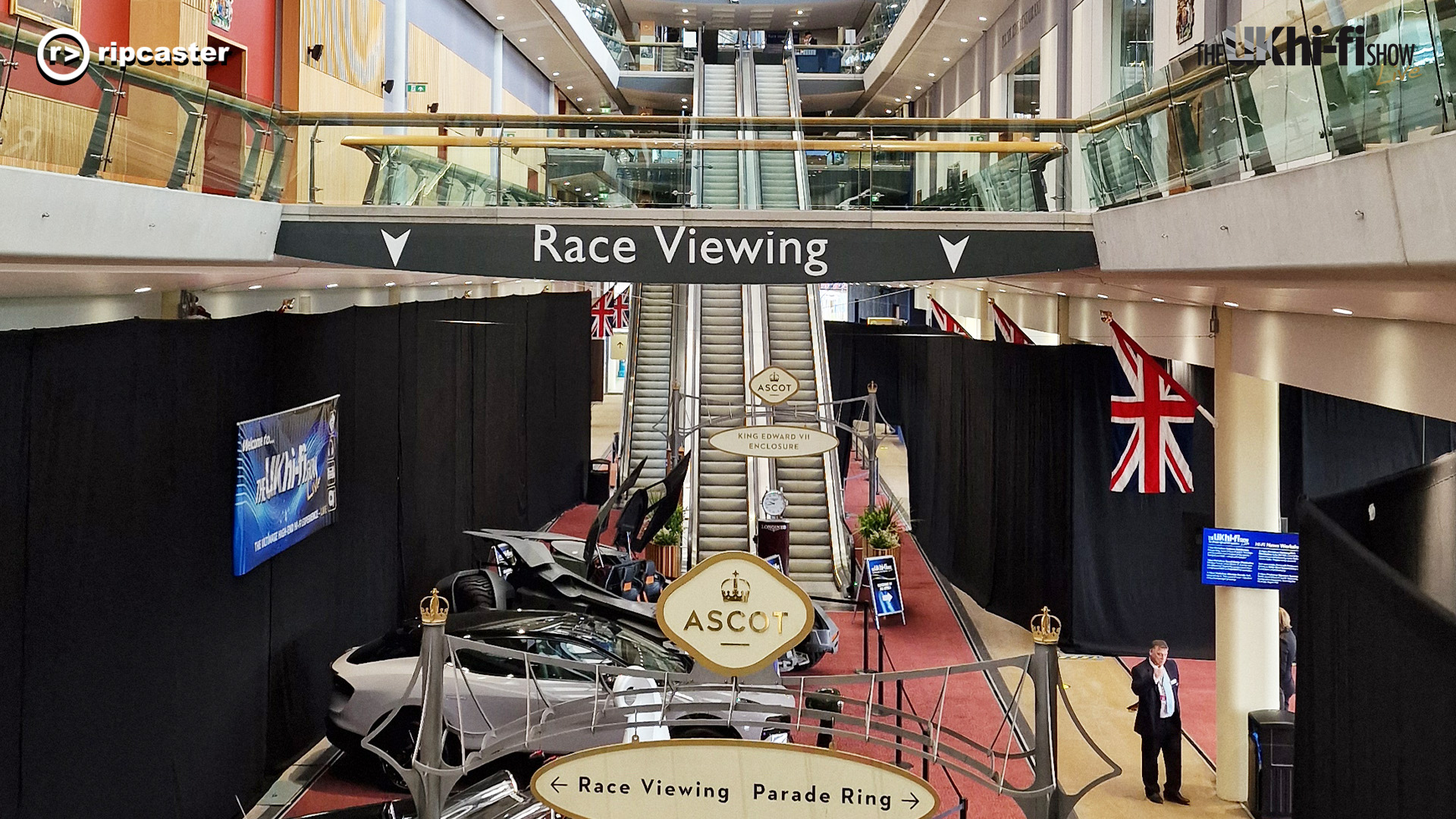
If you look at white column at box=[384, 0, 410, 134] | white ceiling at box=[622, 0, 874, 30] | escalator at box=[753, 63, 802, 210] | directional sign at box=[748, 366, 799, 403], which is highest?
white ceiling at box=[622, 0, 874, 30]

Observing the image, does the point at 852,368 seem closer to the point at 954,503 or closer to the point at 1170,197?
the point at 954,503

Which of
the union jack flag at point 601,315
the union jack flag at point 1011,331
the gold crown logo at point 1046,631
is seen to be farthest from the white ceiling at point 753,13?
the gold crown logo at point 1046,631

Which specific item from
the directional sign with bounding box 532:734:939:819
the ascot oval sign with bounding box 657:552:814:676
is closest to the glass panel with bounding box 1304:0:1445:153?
the ascot oval sign with bounding box 657:552:814:676

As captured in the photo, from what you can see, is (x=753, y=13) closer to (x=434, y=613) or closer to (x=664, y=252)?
(x=664, y=252)

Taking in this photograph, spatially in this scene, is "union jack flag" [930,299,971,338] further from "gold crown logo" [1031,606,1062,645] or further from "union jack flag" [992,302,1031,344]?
"gold crown logo" [1031,606,1062,645]

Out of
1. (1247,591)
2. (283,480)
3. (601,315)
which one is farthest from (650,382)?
(1247,591)

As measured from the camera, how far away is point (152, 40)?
12.0 meters

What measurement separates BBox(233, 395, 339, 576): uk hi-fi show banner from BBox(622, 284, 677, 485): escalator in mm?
9747

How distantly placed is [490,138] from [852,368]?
52.8ft

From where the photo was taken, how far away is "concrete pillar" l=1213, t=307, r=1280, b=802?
383 inches

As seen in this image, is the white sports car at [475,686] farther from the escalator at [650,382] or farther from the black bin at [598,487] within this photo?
the black bin at [598,487]

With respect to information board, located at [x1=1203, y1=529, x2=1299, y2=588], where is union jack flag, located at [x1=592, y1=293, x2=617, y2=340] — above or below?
above

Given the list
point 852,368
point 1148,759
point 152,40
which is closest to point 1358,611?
point 1148,759

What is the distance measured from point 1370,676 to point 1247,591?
17.7ft
